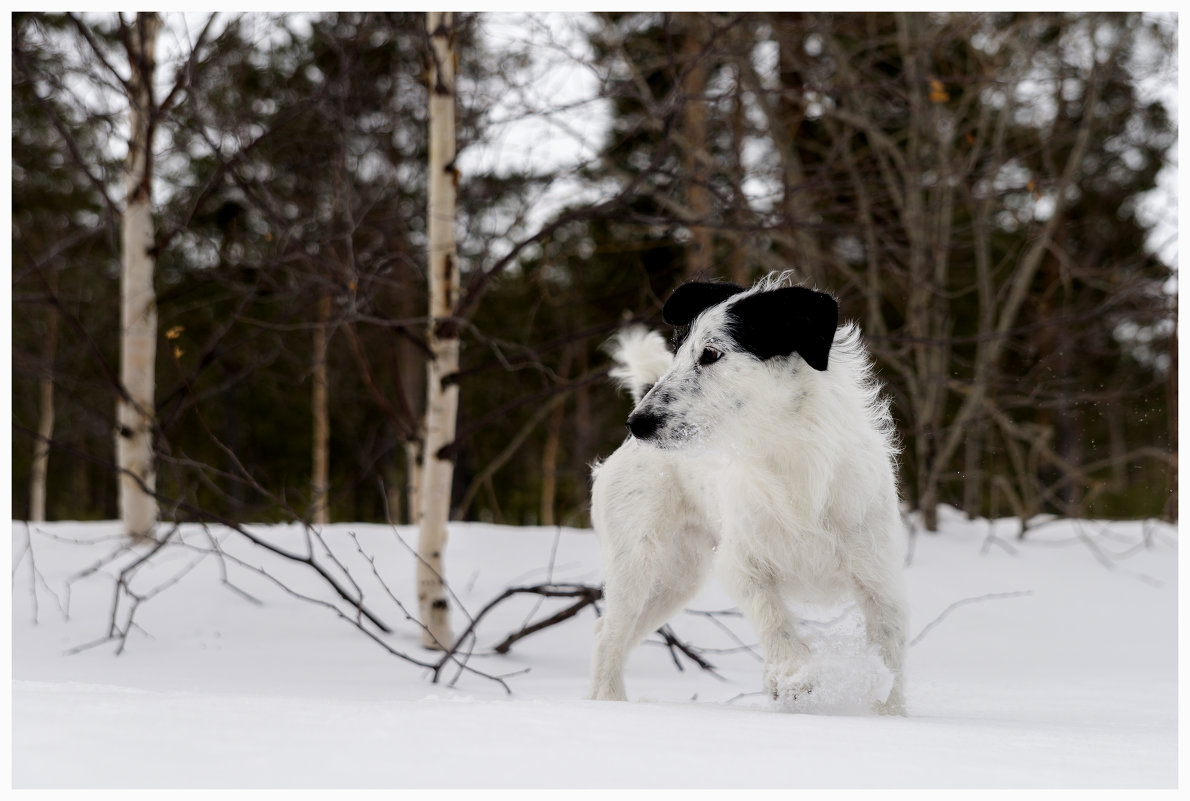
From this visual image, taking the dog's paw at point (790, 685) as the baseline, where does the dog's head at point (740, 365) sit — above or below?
above

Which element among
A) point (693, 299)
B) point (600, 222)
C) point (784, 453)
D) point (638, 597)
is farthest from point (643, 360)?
point (600, 222)

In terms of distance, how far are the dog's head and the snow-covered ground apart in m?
0.81

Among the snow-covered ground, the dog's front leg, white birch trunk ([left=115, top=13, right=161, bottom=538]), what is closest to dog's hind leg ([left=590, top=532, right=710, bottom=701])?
the dog's front leg

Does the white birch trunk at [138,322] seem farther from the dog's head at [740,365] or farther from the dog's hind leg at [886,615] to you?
the dog's hind leg at [886,615]

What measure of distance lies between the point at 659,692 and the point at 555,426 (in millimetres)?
11736

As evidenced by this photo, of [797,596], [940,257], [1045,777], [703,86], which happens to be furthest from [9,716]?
[703,86]

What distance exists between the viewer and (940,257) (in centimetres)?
815

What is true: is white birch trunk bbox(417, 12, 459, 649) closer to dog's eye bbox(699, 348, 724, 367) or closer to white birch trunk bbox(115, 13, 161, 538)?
dog's eye bbox(699, 348, 724, 367)

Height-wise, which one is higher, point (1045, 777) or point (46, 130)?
point (46, 130)

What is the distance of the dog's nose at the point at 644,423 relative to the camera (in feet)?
10.0

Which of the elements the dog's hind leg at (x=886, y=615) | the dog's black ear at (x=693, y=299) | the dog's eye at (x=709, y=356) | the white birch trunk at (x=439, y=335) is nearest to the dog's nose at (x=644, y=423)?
the dog's eye at (x=709, y=356)

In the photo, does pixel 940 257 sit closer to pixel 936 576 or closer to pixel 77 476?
pixel 936 576

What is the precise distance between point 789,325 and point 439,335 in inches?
96.3

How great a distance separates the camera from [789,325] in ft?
10.3
